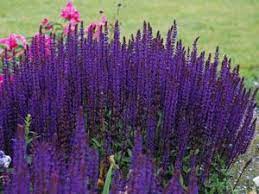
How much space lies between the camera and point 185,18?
8.38 meters

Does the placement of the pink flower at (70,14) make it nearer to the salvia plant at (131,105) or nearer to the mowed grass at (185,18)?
the salvia plant at (131,105)

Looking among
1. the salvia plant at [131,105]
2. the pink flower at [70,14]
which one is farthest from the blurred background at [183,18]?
the salvia plant at [131,105]

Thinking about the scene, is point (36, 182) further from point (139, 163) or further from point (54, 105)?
point (54, 105)

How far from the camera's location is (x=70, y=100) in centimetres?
304

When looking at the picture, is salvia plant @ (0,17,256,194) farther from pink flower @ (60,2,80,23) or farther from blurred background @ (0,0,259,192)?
blurred background @ (0,0,259,192)

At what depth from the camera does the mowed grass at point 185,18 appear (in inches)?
291

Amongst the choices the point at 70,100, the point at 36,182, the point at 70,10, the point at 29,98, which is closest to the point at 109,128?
the point at 70,100

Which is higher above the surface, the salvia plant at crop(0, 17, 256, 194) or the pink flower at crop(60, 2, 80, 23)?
the pink flower at crop(60, 2, 80, 23)

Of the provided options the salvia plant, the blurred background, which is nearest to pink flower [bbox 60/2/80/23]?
the salvia plant

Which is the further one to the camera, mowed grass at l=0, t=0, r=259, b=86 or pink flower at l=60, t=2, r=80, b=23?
mowed grass at l=0, t=0, r=259, b=86

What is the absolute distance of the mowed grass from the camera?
291 inches

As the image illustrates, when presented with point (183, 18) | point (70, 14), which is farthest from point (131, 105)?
point (183, 18)

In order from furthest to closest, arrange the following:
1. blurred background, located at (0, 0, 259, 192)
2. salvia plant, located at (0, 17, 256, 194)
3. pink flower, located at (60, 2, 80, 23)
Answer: blurred background, located at (0, 0, 259, 192) → pink flower, located at (60, 2, 80, 23) → salvia plant, located at (0, 17, 256, 194)

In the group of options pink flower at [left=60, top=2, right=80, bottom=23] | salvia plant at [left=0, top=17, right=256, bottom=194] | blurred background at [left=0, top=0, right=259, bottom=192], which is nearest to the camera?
salvia plant at [left=0, top=17, right=256, bottom=194]
